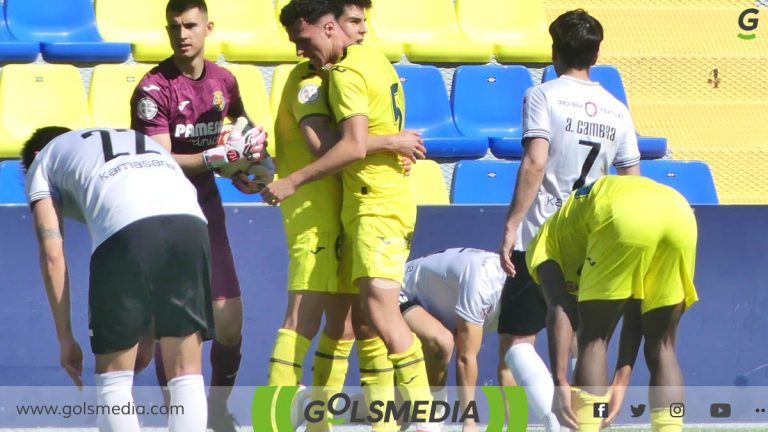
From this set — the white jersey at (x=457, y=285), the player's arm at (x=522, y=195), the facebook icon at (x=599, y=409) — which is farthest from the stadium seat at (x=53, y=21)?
the facebook icon at (x=599, y=409)

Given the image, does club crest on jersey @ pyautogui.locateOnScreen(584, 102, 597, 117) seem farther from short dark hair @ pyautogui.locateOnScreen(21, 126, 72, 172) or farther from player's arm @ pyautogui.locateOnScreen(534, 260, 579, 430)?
short dark hair @ pyautogui.locateOnScreen(21, 126, 72, 172)

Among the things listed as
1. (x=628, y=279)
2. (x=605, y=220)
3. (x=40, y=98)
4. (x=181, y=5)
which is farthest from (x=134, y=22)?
(x=628, y=279)

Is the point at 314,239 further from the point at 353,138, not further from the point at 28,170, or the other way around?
the point at 28,170

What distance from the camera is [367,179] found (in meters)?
5.23

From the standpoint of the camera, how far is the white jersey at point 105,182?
14.2 feet

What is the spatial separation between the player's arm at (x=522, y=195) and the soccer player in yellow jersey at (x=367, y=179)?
16.5 inches

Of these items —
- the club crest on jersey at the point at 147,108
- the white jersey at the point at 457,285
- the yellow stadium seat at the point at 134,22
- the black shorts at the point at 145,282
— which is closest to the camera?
the black shorts at the point at 145,282

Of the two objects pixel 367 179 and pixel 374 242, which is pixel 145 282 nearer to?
pixel 374 242

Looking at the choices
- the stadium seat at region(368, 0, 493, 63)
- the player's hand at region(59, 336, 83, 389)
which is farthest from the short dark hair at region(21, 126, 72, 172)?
the stadium seat at region(368, 0, 493, 63)

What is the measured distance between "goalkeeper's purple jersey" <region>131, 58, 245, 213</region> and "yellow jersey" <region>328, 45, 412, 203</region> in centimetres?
71

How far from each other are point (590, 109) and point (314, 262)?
1.39 metres

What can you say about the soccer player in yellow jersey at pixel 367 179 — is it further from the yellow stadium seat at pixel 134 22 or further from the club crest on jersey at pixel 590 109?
the yellow stadium seat at pixel 134 22

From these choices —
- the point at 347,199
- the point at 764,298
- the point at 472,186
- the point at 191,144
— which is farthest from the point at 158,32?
Result: the point at 764,298

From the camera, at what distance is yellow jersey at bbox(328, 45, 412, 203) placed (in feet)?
16.9
